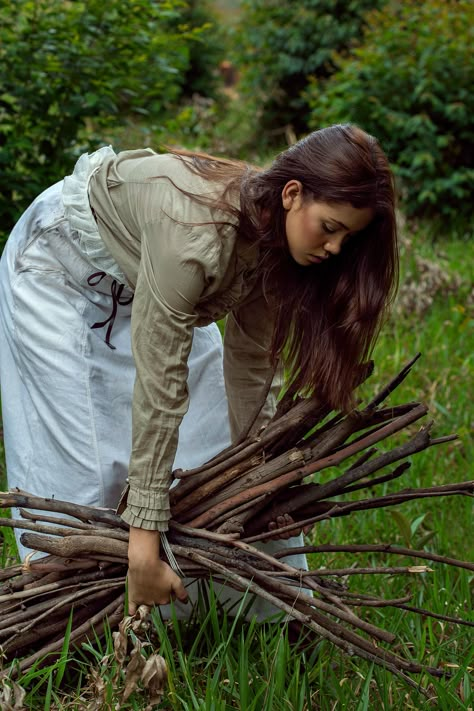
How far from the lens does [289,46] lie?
8.39m

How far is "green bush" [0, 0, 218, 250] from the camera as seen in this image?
332 cm

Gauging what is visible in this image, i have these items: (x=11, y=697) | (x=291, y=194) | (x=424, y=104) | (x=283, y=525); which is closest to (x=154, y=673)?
(x=11, y=697)

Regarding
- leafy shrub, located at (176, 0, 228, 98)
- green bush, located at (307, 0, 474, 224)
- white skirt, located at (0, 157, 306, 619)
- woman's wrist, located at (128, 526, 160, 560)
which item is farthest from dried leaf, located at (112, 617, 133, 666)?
leafy shrub, located at (176, 0, 228, 98)

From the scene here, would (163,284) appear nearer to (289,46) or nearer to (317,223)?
(317,223)

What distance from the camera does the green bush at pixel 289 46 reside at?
826cm

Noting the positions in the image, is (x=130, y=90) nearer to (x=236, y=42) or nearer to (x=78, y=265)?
(x=78, y=265)

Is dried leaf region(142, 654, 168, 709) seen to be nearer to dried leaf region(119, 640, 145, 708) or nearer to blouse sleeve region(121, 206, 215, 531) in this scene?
dried leaf region(119, 640, 145, 708)

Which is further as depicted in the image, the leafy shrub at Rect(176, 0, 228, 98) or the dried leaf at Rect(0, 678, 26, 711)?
the leafy shrub at Rect(176, 0, 228, 98)

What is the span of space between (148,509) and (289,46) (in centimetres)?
729

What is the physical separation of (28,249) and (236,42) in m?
7.19

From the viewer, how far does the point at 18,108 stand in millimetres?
3617

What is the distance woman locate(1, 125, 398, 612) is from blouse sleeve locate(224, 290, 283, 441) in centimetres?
4

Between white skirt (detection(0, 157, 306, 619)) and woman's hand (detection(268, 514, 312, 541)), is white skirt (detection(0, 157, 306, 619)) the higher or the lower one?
the higher one

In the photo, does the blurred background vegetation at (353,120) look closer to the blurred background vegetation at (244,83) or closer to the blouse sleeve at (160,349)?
the blurred background vegetation at (244,83)
